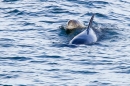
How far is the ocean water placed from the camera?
685 inches

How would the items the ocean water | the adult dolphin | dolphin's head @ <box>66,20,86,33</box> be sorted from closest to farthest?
the ocean water < the adult dolphin < dolphin's head @ <box>66,20,86,33</box>

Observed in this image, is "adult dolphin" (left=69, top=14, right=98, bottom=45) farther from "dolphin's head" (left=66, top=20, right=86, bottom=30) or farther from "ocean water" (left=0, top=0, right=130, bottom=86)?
"dolphin's head" (left=66, top=20, right=86, bottom=30)

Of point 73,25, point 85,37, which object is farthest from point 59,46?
point 73,25

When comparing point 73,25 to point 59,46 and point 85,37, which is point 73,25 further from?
point 59,46

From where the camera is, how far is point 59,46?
67.5 ft

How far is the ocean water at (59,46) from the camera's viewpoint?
1739cm

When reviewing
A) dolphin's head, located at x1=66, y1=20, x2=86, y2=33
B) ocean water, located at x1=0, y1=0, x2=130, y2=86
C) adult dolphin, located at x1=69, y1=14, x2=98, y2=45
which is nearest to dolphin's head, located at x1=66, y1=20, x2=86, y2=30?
dolphin's head, located at x1=66, y1=20, x2=86, y2=33

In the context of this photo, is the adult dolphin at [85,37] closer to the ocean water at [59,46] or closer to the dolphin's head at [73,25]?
the ocean water at [59,46]

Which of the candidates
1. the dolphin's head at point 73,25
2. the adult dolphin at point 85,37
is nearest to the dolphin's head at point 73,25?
the dolphin's head at point 73,25

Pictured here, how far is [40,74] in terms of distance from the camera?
17.6 m

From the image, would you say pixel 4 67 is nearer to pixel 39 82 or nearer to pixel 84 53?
pixel 39 82

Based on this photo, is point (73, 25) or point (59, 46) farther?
point (73, 25)

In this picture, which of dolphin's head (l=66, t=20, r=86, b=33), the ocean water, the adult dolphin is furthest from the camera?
dolphin's head (l=66, t=20, r=86, b=33)

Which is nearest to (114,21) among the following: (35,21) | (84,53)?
(35,21)
